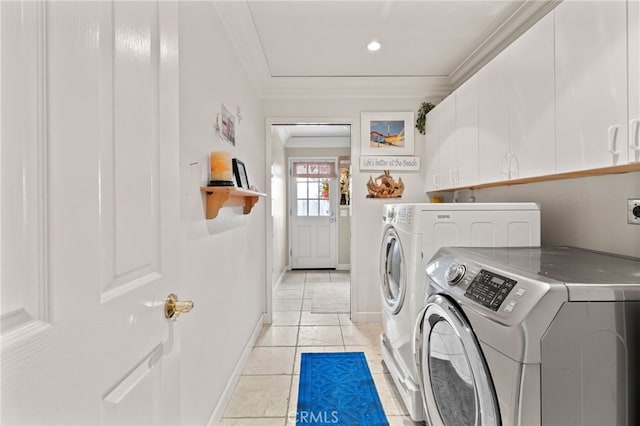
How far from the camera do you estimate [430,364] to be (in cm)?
140

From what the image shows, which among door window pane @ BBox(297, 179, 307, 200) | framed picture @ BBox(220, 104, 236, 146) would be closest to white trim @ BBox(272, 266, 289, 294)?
door window pane @ BBox(297, 179, 307, 200)

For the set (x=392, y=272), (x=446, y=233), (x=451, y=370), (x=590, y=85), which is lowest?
(x=451, y=370)

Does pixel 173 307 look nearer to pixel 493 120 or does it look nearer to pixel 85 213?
pixel 85 213

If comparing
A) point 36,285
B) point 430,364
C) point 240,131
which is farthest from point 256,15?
point 430,364

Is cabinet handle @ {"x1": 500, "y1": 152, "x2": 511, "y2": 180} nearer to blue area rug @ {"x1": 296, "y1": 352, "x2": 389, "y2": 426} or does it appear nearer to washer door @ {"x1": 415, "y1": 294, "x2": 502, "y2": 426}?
washer door @ {"x1": 415, "y1": 294, "x2": 502, "y2": 426}

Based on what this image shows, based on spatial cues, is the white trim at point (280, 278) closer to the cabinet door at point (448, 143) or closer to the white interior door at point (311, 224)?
the white interior door at point (311, 224)

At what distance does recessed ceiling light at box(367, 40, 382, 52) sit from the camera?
7.89 feet

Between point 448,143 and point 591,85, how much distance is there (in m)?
1.38

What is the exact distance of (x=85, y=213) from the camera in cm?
51

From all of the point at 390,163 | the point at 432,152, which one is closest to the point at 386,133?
the point at 390,163

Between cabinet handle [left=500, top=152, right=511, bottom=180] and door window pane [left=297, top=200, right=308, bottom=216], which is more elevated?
cabinet handle [left=500, top=152, right=511, bottom=180]

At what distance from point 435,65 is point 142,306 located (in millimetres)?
3009

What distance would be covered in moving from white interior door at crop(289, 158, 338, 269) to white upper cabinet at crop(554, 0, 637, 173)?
455 centimetres

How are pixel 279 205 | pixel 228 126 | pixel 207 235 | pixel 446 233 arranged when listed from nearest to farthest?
pixel 207 235, pixel 446 233, pixel 228 126, pixel 279 205
